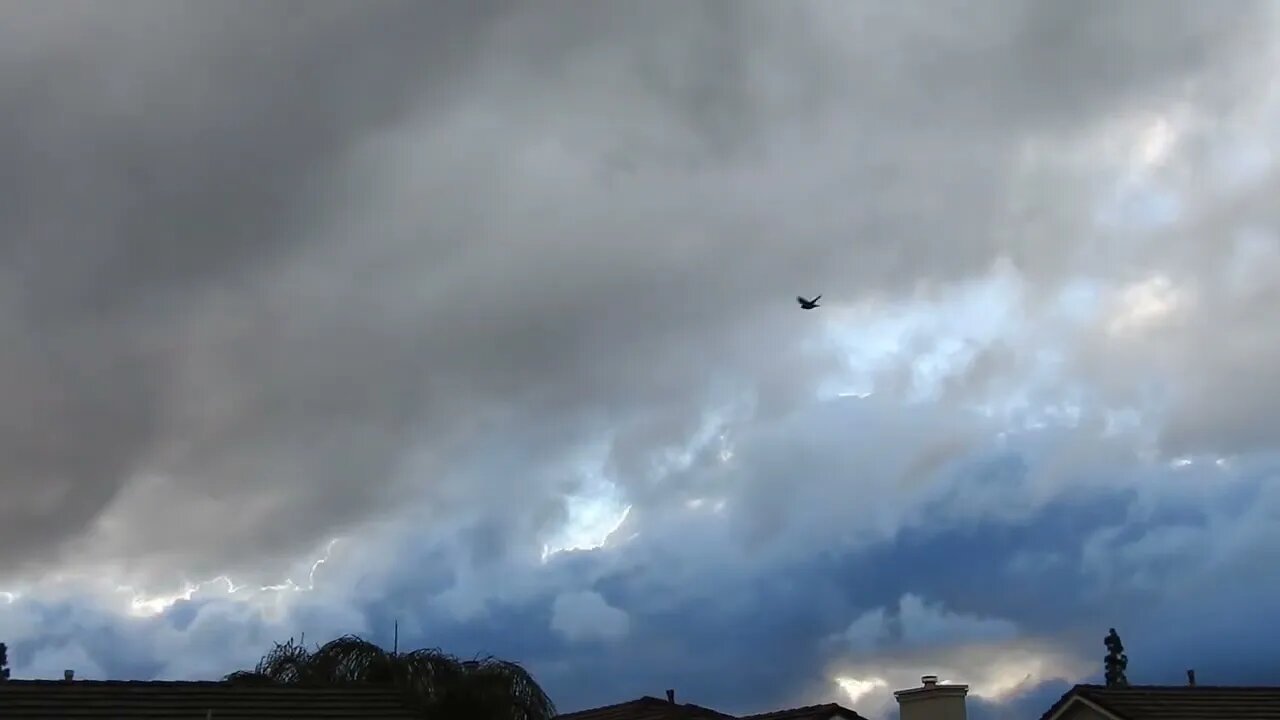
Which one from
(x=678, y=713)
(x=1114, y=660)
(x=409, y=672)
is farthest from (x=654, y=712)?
(x=1114, y=660)

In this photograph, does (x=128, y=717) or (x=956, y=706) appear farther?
(x=956, y=706)

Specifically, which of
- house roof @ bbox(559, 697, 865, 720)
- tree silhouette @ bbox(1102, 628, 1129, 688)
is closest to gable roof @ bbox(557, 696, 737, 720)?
house roof @ bbox(559, 697, 865, 720)

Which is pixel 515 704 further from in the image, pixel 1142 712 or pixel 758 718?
pixel 1142 712

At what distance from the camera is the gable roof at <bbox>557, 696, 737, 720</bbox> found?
3797cm

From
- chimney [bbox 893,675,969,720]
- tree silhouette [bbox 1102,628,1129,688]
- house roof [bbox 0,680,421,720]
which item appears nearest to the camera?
house roof [bbox 0,680,421,720]

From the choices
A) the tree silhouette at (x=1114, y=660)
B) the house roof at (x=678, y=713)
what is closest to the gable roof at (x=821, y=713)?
the house roof at (x=678, y=713)

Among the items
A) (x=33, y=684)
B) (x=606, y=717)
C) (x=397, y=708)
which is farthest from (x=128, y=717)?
(x=606, y=717)

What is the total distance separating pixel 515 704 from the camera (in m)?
43.1

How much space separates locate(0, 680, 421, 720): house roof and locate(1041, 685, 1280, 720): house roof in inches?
832

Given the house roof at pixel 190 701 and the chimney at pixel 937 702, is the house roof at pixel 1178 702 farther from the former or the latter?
the house roof at pixel 190 701

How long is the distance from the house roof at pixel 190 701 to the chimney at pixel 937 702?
15.2 metres

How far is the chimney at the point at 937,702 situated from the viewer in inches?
1475

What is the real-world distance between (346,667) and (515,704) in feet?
27.3

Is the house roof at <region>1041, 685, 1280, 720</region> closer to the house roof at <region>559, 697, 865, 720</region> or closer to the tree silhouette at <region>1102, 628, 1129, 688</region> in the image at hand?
the house roof at <region>559, 697, 865, 720</region>
